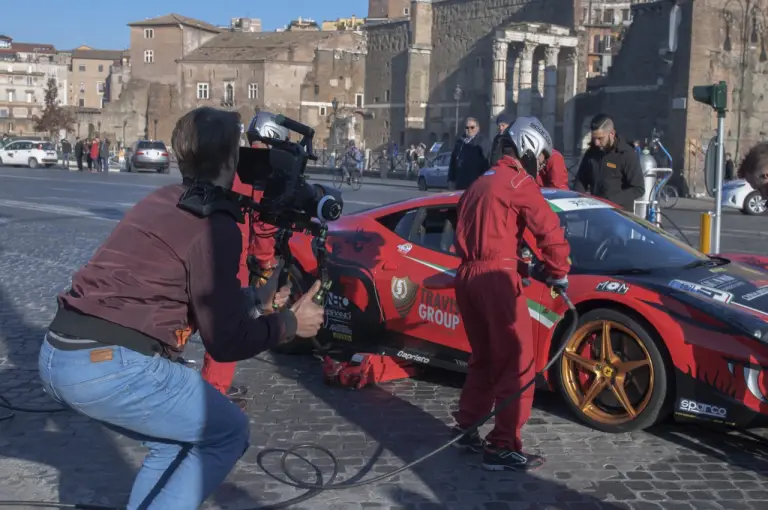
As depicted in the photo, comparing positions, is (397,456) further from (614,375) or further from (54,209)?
(54,209)

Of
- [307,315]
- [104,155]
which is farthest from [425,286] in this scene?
[104,155]

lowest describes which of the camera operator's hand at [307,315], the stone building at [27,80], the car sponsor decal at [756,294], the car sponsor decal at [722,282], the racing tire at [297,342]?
the racing tire at [297,342]

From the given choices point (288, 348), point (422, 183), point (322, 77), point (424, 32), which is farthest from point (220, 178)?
point (322, 77)

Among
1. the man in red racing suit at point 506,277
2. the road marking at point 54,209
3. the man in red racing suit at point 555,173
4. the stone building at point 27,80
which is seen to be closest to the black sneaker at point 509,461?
the man in red racing suit at point 506,277

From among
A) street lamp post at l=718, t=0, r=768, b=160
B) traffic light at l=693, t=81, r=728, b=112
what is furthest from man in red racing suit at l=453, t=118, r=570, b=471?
street lamp post at l=718, t=0, r=768, b=160

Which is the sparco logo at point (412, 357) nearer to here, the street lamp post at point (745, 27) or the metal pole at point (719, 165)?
the metal pole at point (719, 165)

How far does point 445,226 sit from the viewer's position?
6660mm

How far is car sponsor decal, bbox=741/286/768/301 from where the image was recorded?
5.46 metres

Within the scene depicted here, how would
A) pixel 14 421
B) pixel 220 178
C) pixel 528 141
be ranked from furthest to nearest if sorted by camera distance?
pixel 14 421 < pixel 528 141 < pixel 220 178

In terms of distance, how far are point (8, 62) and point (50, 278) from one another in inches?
6017

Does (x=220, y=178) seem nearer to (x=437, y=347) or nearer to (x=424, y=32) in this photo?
(x=437, y=347)

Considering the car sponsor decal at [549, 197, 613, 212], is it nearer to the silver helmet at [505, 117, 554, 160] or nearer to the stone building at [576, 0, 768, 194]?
the silver helmet at [505, 117, 554, 160]

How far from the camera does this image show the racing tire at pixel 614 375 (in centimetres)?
531

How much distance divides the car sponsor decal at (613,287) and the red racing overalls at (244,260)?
2.03 m
